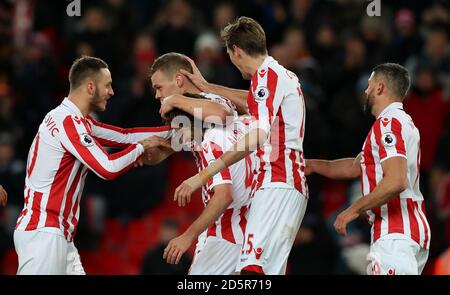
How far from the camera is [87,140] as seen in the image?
24.9ft

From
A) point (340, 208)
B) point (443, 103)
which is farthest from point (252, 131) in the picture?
point (443, 103)

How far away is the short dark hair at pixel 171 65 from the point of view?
7.99 meters

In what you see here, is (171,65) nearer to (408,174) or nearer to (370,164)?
(370,164)

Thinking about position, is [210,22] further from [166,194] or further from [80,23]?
[166,194]

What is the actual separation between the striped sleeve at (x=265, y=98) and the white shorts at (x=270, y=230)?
19.9 inches

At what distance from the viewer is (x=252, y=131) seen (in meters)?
7.21

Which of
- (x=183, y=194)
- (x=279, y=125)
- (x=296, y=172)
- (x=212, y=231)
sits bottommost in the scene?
(x=212, y=231)

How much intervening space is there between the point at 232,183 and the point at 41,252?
1475 mm

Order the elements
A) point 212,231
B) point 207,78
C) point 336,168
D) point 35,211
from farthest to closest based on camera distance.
A: point 207,78
point 336,168
point 212,231
point 35,211

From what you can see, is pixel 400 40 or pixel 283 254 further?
pixel 400 40

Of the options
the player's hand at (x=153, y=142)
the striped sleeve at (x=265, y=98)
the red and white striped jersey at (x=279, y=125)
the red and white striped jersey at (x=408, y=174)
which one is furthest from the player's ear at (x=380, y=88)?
the player's hand at (x=153, y=142)

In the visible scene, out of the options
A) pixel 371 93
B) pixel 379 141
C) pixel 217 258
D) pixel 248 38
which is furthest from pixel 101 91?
pixel 379 141

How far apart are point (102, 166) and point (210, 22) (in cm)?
703

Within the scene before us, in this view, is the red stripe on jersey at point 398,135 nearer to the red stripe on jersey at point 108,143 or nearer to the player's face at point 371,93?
the player's face at point 371,93
